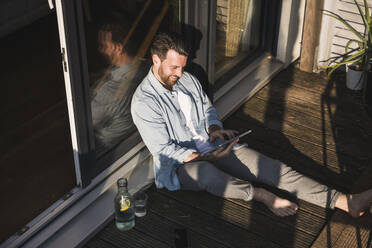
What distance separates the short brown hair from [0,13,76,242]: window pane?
109 cm

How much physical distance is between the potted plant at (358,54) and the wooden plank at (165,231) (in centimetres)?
223

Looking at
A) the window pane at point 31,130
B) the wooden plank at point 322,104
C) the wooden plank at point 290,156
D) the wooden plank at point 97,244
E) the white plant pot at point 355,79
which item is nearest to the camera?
the wooden plank at point 97,244

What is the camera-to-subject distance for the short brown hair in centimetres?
322

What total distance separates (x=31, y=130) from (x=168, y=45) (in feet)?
4.96

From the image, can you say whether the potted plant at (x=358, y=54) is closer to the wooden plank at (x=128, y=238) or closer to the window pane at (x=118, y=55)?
the window pane at (x=118, y=55)

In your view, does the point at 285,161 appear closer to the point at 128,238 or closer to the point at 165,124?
the point at 165,124

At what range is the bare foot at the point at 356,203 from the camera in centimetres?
330

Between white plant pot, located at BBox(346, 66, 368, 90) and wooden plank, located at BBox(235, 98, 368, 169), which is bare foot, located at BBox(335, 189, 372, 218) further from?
white plant pot, located at BBox(346, 66, 368, 90)

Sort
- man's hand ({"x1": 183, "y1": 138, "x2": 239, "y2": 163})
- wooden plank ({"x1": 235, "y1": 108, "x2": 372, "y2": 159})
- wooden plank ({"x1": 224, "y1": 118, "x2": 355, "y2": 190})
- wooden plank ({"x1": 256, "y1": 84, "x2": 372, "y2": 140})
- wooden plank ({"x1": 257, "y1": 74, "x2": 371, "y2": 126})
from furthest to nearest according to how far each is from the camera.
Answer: wooden plank ({"x1": 257, "y1": 74, "x2": 371, "y2": 126}) → wooden plank ({"x1": 256, "y1": 84, "x2": 372, "y2": 140}) → wooden plank ({"x1": 235, "y1": 108, "x2": 372, "y2": 159}) → wooden plank ({"x1": 224, "y1": 118, "x2": 355, "y2": 190}) → man's hand ({"x1": 183, "y1": 138, "x2": 239, "y2": 163})

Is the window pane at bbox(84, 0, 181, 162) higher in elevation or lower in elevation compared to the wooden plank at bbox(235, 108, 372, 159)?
higher

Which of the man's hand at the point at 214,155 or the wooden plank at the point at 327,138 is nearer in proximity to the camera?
the man's hand at the point at 214,155

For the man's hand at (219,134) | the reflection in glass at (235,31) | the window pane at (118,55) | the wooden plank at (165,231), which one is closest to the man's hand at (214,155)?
the man's hand at (219,134)

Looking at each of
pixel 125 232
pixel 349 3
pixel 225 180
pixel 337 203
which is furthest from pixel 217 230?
pixel 349 3

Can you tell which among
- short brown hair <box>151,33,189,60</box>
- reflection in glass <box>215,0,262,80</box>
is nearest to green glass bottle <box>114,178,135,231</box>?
short brown hair <box>151,33,189,60</box>
